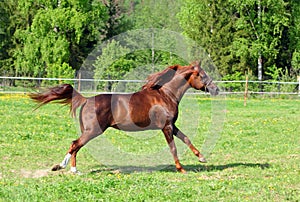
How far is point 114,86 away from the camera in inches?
1097

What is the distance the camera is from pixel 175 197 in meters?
6.86

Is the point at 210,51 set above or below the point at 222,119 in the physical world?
above

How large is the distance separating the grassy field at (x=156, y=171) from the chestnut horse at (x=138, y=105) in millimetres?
643

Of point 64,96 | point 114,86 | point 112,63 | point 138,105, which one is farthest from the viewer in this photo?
point 112,63

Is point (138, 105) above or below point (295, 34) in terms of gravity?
below

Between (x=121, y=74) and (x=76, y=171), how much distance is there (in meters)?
19.7

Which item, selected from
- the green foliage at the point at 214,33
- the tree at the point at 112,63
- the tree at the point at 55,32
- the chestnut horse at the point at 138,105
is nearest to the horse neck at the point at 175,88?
the chestnut horse at the point at 138,105

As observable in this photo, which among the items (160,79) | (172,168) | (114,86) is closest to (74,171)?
(172,168)

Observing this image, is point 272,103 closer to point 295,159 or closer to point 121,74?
point 121,74

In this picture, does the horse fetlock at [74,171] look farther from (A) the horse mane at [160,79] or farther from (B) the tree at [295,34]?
(B) the tree at [295,34]

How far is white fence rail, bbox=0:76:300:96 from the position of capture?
92.5ft

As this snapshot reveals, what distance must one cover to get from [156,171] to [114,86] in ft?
62.1

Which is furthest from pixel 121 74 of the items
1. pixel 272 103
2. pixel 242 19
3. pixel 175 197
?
pixel 175 197

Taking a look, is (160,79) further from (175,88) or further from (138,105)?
(138,105)
